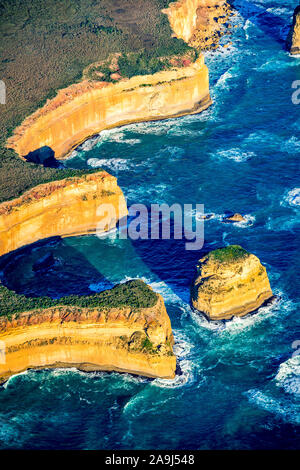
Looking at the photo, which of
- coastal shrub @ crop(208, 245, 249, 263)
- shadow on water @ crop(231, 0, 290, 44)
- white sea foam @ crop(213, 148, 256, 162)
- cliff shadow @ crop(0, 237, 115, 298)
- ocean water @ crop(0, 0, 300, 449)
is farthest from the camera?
shadow on water @ crop(231, 0, 290, 44)

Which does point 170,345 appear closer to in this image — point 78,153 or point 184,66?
point 78,153

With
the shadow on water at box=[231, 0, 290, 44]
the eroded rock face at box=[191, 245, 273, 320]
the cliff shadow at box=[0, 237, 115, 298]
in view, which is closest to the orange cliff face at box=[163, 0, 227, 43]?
the shadow on water at box=[231, 0, 290, 44]

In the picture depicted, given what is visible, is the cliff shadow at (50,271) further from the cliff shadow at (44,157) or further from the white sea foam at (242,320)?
the cliff shadow at (44,157)

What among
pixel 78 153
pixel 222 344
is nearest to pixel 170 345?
pixel 222 344

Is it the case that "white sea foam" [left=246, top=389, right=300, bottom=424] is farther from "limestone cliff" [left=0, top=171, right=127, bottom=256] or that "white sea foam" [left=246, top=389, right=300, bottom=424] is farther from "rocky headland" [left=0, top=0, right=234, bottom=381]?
"limestone cliff" [left=0, top=171, right=127, bottom=256]

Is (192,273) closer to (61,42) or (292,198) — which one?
(292,198)

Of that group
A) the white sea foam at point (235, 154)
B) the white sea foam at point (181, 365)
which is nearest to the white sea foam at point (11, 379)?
the white sea foam at point (181, 365)
